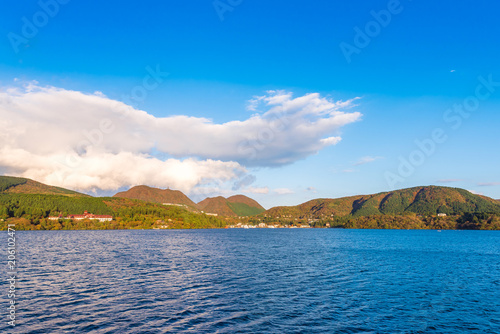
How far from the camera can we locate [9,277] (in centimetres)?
5462

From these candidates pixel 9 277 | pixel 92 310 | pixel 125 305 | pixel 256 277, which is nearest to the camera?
pixel 92 310

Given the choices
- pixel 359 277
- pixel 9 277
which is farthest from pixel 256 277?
pixel 9 277

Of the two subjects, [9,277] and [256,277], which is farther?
[256,277]

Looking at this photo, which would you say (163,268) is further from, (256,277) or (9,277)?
(9,277)

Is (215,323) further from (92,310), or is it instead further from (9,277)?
(9,277)

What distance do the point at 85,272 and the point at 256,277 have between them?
3634 cm

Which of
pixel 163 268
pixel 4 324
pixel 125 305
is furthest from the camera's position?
pixel 163 268

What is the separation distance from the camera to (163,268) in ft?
227

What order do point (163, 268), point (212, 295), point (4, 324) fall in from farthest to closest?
point (163, 268) → point (212, 295) → point (4, 324)

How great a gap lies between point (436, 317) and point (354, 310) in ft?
32.6

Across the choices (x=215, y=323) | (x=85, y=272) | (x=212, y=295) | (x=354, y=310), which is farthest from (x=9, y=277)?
(x=354, y=310)

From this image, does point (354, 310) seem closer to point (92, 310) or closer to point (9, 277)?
point (92, 310)

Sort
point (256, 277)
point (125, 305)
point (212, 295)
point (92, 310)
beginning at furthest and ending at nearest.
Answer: point (256, 277)
point (212, 295)
point (125, 305)
point (92, 310)

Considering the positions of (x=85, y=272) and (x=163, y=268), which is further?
(x=163, y=268)
